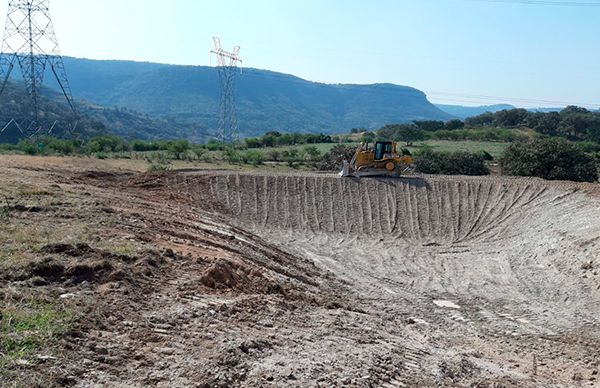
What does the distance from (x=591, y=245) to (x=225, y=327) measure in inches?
586

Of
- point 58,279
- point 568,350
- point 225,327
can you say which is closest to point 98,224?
point 58,279

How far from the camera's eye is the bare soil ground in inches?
301

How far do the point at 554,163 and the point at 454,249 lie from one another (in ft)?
48.0

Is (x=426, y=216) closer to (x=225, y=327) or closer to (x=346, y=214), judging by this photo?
(x=346, y=214)

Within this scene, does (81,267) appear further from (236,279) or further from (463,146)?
(463,146)

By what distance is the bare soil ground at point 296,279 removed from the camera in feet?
25.1

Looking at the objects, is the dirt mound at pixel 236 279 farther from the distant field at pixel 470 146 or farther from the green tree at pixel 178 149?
the distant field at pixel 470 146

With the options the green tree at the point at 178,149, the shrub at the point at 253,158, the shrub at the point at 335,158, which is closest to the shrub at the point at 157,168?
the green tree at the point at 178,149

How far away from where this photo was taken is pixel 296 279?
14.7 m

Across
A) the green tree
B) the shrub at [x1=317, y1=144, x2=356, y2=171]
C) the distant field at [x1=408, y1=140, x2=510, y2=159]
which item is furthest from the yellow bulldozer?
the distant field at [x1=408, y1=140, x2=510, y2=159]

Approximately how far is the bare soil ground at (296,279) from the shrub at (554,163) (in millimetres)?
6964

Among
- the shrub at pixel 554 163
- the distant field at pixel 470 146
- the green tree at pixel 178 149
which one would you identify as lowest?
the distant field at pixel 470 146

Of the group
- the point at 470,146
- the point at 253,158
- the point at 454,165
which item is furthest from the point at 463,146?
the point at 253,158

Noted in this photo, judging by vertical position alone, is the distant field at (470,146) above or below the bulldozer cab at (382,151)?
below
